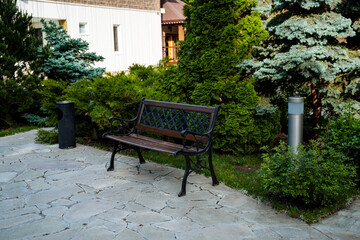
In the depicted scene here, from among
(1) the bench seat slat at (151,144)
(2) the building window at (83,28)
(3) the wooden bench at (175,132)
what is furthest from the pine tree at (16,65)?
(2) the building window at (83,28)

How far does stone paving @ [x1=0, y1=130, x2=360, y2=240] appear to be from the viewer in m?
3.95

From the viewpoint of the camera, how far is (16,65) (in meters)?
10.0

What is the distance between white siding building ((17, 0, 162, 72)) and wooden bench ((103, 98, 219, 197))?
9.99 m

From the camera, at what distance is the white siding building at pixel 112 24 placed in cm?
1550

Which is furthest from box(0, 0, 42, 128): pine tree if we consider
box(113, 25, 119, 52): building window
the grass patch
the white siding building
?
box(113, 25, 119, 52): building window

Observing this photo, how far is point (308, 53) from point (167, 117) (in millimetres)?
2360

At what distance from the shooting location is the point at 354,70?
245 inches

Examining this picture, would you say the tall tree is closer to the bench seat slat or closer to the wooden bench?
the wooden bench

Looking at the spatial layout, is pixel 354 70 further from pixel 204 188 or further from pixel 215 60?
pixel 204 188

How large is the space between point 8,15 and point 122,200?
7.01 metres

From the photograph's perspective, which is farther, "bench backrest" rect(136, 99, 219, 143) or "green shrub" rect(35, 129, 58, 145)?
"green shrub" rect(35, 129, 58, 145)

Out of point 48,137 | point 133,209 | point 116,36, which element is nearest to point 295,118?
point 133,209

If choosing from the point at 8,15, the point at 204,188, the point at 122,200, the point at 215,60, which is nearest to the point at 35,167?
the point at 122,200

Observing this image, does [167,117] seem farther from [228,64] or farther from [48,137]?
[48,137]
